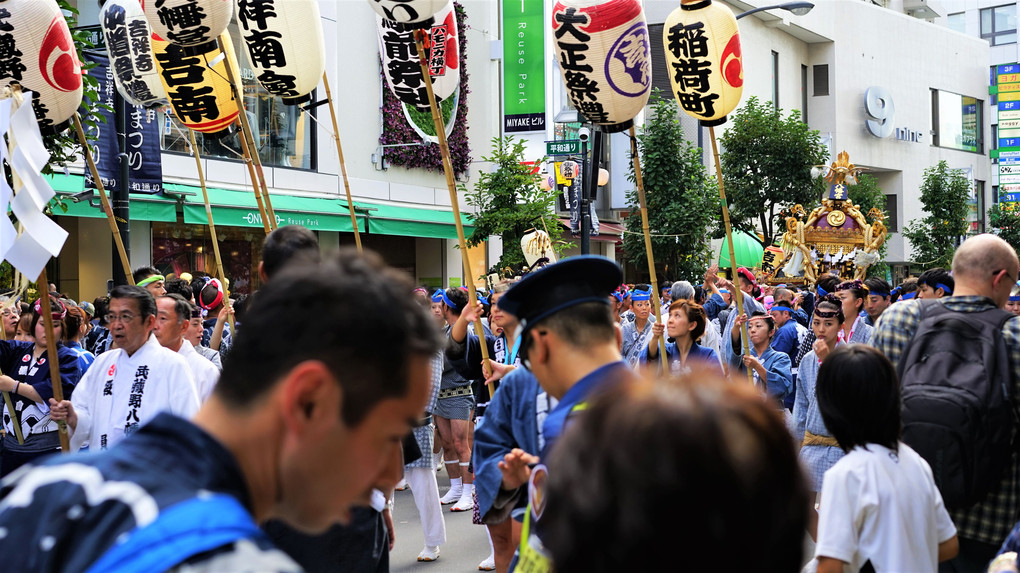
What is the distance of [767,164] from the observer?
104 ft

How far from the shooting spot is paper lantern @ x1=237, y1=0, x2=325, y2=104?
297 inches

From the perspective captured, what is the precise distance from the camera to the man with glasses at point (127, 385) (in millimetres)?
5039

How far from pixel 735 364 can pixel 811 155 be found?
939 inches

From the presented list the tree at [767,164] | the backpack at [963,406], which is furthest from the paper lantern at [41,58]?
the tree at [767,164]

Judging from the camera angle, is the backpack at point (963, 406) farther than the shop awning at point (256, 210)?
No

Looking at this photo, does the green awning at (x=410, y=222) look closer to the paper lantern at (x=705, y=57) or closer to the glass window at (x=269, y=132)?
the glass window at (x=269, y=132)

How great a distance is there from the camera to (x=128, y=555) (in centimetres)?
120

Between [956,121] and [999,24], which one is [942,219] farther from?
[999,24]

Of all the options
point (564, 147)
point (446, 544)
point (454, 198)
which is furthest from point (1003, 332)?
point (564, 147)

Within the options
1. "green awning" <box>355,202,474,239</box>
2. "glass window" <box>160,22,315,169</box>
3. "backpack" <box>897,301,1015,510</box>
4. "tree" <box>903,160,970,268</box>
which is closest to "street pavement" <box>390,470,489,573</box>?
"backpack" <box>897,301,1015,510</box>

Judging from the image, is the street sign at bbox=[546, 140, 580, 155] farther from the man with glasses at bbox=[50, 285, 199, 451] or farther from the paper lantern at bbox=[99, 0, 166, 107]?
the man with glasses at bbox=[50, 285, 199, 451]

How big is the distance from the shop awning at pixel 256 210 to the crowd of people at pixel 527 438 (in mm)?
9416

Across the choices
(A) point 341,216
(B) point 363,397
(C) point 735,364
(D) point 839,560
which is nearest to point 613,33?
(C) point 735,364

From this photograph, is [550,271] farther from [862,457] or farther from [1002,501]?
[1002,501]
